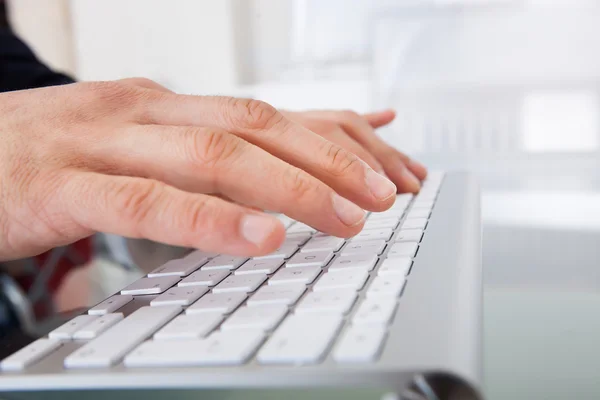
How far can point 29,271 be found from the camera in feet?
3.51

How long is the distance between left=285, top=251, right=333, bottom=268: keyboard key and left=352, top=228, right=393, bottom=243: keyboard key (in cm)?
4

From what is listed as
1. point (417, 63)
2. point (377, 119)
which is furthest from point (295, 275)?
point (417, 63)

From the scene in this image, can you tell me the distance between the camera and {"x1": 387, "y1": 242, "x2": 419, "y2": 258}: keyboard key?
38 cm

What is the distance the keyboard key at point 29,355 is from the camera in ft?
0.90

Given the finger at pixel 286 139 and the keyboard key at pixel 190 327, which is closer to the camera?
the keyboard key at pixel 190 327

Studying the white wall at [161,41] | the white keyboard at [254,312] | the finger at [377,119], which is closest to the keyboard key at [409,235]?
the white keyboard at [254,312]

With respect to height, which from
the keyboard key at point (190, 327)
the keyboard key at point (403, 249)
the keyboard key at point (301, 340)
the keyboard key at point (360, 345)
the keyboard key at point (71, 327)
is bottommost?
the keyboard key at point (71, 327)

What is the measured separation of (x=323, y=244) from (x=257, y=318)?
16cm

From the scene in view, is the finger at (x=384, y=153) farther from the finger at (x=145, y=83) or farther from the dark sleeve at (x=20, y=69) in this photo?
the dark sleeve at (x=20, y=69)

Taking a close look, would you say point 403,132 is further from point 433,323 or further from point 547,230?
point 433,323

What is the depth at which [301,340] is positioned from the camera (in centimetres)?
25

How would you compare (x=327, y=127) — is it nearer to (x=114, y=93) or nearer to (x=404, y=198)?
(x=404, y=198)

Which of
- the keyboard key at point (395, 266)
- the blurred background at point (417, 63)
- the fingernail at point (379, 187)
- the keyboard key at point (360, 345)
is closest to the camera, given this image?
the keyboard key at point (360, 345)

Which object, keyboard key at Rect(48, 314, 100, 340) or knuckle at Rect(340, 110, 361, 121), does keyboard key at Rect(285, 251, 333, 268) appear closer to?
keyboard key at Rect(48, 314, 100, 340)
